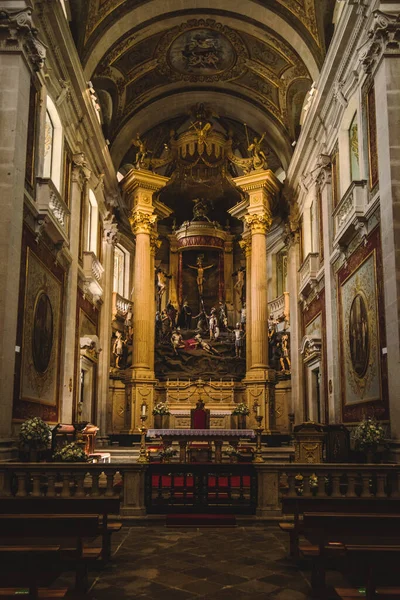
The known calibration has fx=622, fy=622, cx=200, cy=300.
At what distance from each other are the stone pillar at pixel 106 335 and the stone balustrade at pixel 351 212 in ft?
27.1

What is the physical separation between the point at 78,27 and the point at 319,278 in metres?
8.75

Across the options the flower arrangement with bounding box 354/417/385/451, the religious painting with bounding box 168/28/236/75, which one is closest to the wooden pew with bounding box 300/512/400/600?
the flower arrangement with bounding box 354/417/385/451

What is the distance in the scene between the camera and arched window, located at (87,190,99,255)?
1792 centimetres

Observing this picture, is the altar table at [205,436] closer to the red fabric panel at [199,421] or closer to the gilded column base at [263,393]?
the red fabric panel at [199,421]

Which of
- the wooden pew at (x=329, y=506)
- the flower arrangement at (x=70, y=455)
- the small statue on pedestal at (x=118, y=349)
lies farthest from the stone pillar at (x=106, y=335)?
the wooden pew at (x=329, y=506)

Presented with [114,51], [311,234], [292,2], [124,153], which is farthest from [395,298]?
[124,153]

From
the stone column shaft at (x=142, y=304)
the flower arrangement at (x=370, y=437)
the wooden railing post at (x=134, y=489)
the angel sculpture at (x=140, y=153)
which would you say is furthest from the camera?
the angel sculpture at (x=140, y=153)

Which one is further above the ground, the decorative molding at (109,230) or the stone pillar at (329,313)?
the decorative molding at (109,230)

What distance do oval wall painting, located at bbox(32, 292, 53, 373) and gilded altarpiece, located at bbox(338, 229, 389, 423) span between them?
6208 millimetres

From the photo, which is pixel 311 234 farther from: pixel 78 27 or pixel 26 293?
pixel 26 293

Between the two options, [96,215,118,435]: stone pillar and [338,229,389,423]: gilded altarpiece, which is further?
[96,215,118,435]: stone pillar

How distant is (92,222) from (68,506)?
1324cm

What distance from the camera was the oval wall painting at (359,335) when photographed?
1178 cm

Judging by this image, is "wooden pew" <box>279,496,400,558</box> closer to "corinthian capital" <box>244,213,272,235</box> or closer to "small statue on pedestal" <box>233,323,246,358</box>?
"corinthian capital" <box>244,213,272,235</box>
